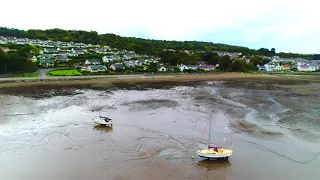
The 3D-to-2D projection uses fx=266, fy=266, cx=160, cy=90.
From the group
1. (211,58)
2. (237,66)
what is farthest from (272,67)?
(211,58)

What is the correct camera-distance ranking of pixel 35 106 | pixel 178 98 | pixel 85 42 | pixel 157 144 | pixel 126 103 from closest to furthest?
1. pixel 157 144
2. pixel 35 106
3. pixel 126 103
4. pixel 178 98
5. pixel 85 42

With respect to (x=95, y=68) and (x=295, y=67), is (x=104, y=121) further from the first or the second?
(x=295, y=67)

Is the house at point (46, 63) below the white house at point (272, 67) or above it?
below

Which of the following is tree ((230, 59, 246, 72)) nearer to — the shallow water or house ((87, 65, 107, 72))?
house ((87, 65, 107, 72))

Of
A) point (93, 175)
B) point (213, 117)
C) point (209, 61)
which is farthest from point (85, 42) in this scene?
point (93, 175)

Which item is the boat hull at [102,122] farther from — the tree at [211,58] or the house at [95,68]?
the tree at [211,58]

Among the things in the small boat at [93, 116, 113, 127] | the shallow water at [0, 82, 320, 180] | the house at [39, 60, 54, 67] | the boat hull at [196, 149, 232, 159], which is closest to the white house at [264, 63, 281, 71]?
the shallow water at [0, 82, 320, 180]

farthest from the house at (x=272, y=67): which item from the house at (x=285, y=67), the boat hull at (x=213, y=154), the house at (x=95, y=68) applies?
the boat hull at (x=213, y=154)

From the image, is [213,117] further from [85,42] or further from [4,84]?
[85,42]
